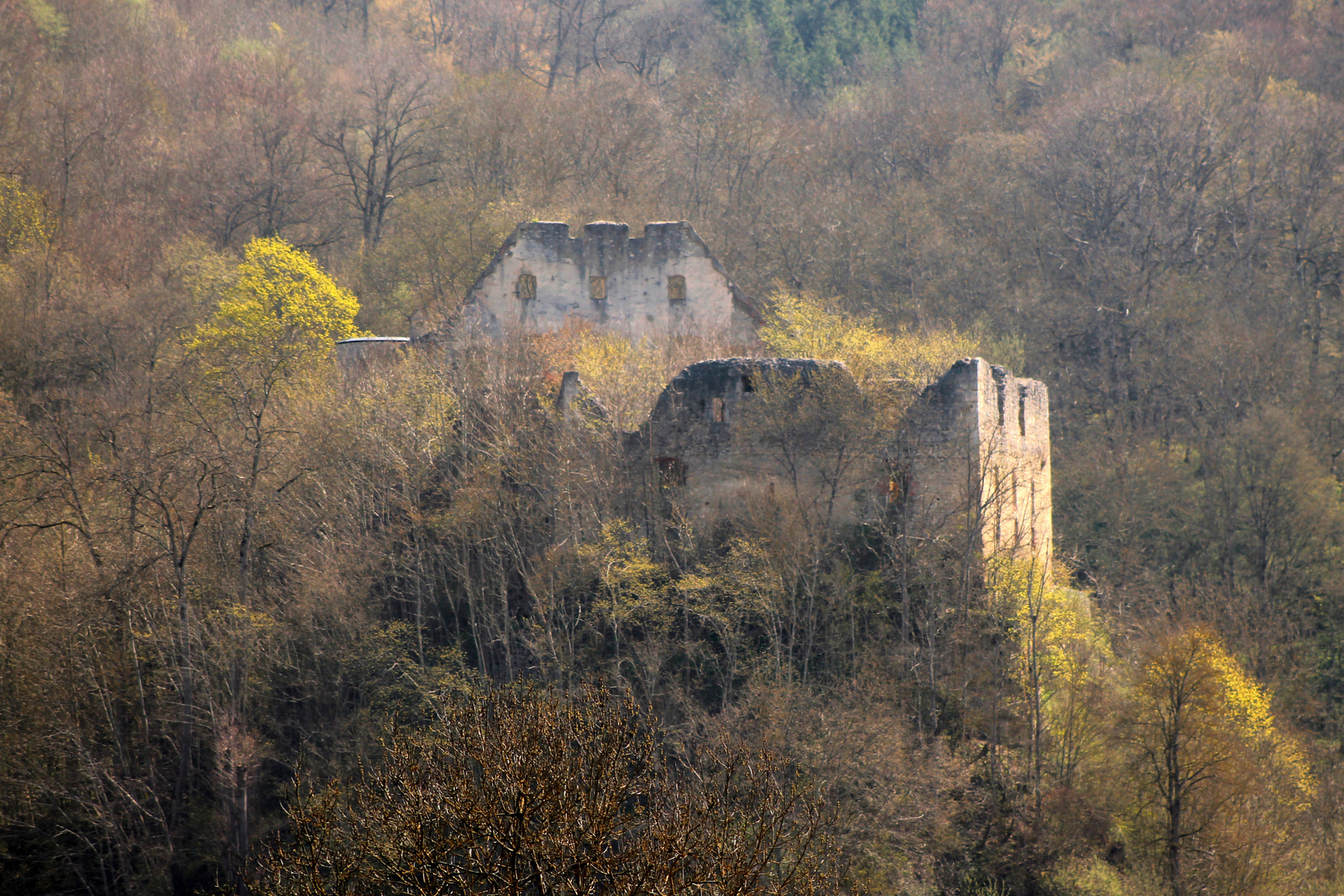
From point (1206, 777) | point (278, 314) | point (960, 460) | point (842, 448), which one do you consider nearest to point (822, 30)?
point (278, 314)

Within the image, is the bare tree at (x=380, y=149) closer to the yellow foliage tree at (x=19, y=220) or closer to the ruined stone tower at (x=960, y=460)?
the yellow foliage tree at (x=19, y=220)

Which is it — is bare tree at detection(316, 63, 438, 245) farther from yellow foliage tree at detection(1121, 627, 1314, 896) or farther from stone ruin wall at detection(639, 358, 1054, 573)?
yellow foliage tree at detection(1121, 627, 1314, 896)

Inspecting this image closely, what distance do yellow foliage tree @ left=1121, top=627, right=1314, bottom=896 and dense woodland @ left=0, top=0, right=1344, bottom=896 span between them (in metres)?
0.07

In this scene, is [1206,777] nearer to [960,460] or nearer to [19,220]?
[960,460]

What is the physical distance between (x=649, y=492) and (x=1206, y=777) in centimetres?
882

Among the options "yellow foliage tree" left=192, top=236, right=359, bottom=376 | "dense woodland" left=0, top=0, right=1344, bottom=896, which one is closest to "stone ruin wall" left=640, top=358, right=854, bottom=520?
"dense woodland" left=0, top=0, right=1344, bottom=896

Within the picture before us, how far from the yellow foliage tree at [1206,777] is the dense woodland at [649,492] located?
0.07 metres

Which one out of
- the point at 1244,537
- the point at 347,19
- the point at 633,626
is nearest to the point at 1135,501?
the point at 1244,537

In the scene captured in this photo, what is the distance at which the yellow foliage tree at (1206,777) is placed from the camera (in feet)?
65.1

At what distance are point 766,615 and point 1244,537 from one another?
42.9 feet

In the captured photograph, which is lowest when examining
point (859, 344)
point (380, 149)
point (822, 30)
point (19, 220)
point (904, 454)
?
point (904, 454)

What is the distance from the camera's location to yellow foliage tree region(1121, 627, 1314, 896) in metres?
19.8

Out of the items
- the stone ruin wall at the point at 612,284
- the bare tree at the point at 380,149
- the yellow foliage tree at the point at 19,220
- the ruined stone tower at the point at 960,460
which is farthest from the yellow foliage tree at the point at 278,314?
the ruined stone tower at the point at 960,460

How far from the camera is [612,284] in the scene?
30281mm
